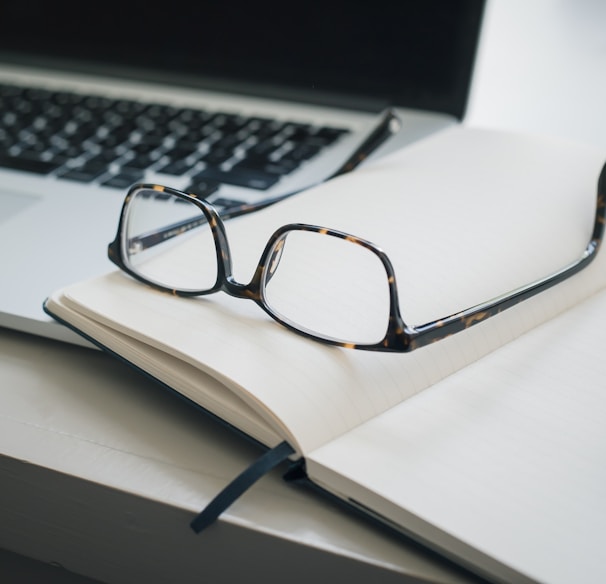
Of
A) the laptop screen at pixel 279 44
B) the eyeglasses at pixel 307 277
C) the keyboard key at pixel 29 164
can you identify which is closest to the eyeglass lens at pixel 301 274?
the eyeglasses at pixel 307 277

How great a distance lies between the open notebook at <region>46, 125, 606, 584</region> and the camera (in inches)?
14.4

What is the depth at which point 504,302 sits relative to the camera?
47 cm

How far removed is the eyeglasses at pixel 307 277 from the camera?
44 centimetres

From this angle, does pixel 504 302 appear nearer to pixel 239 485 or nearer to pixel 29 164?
pixel 239 485

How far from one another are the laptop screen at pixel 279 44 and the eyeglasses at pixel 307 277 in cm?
39

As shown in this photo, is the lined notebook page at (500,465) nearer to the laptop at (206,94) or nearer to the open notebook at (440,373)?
the open notebook at (440,373)

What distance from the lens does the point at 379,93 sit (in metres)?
0.91

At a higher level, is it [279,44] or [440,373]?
[279,44]

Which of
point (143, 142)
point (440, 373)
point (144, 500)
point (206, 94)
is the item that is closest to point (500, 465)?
point (440, 373)

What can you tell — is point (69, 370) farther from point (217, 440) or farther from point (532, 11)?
point (532, 11)

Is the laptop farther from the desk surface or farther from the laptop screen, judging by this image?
the desk surface

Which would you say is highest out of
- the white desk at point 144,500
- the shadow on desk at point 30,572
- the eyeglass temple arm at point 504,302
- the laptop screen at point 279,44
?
the laptop screen at point 279,44

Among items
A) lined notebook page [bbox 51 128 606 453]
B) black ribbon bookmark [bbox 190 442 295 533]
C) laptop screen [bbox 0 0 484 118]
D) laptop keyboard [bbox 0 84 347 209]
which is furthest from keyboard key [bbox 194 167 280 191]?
black ribbon bookmark [bbox 190 442 295 533]

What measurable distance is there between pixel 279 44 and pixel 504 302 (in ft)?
1.84
